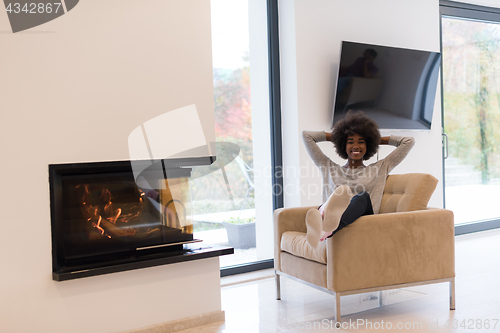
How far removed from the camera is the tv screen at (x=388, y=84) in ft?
12.5

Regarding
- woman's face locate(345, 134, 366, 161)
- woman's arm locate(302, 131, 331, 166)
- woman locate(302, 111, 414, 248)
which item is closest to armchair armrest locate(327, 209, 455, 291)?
woman locate(302, 111, 414, 248)

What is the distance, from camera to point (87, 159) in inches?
89.6

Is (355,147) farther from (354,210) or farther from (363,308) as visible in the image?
(363,308)

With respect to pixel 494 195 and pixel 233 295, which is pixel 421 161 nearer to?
pixel 494 195

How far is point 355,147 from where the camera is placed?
2.89m

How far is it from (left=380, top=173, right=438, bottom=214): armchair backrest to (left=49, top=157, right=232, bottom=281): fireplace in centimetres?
112

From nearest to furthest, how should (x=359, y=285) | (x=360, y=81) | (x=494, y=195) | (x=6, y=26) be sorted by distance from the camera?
(x=6, y=26)
(x=359, y=285)
(x=360, y=81)
(x=494, y=195)

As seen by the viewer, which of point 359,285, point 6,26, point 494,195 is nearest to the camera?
point 6,26

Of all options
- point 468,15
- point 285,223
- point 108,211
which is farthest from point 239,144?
point 468,15

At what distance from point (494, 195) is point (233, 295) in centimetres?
380

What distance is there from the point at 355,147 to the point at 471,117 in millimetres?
2868

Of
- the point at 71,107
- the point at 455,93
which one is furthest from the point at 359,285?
the point at 455,93

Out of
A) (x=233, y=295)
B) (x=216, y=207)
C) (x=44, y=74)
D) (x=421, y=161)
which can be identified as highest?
(x=44, y=74)

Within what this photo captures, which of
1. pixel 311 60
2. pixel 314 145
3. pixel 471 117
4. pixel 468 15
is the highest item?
pixel 468 15
